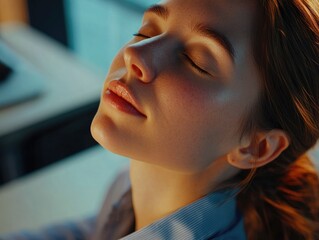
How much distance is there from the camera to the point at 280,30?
55cm

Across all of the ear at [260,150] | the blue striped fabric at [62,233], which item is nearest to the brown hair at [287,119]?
the ear at [260,150]

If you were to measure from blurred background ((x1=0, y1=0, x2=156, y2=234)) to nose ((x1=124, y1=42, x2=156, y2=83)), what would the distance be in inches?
21.8

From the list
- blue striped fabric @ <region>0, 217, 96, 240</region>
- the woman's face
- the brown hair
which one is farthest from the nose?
blue striped fabric @ <region>0, 217, 96, 240</region>

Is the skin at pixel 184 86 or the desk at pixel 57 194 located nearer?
the skin at pixel 184 86

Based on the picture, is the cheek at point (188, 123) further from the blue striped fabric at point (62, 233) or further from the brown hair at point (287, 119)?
the blue striped fabric at point (62, 233)

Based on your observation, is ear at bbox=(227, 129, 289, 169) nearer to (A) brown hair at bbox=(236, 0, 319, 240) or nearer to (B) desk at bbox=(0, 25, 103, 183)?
(A) brown hair at bbox=(236, 0, 319, 240)

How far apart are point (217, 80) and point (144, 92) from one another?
3.8 inches

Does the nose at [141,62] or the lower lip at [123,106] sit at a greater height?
the nose at [141,62]

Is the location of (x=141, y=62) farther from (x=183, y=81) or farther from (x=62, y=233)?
(x=62, y=233)

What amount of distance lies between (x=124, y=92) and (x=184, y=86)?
0.26ft

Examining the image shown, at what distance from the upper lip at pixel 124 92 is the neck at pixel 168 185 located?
15 cm

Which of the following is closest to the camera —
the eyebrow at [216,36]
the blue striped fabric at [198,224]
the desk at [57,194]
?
the eyebrow at [216,36]

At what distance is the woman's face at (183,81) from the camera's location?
55cm

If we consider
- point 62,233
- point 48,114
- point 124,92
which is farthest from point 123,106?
point 48,114
